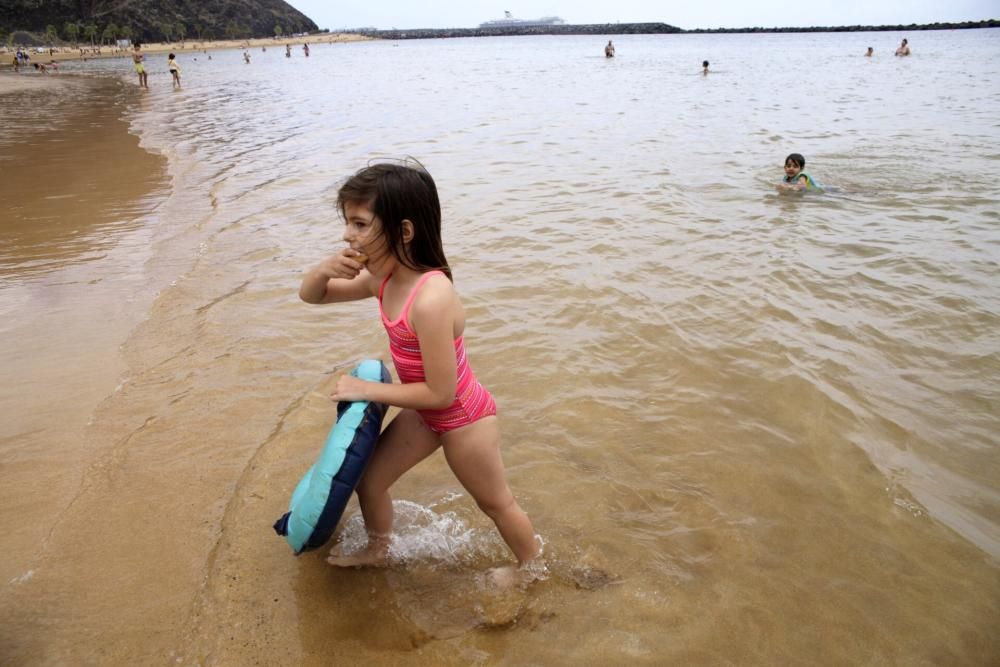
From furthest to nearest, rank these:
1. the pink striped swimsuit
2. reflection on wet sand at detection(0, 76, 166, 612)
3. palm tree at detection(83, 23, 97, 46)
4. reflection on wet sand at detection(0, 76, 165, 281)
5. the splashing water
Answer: palm tree at detection(83, 23, 97, 46), reflection on wet sand at detection(0, 76, 165, 281), reflection on wet sand at detection(0, 76, 166, 612), the splashing water, the pink striped swimsuit

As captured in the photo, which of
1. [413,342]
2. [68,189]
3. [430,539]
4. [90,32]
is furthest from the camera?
[90,32]

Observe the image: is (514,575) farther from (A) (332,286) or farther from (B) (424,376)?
(A) (332,286)

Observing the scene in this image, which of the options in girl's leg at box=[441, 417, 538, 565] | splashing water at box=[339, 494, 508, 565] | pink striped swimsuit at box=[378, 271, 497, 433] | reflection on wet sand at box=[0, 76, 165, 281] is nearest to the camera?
Answer: pink striped swimsuit at box=[378, 271, 497, 433]

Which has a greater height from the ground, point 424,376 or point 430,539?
point 424,376

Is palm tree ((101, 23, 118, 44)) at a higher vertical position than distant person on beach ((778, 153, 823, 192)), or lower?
higher

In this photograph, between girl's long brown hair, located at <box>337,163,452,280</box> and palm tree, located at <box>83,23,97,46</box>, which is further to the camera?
palm tree, located at <box>83,23,97,46</box>

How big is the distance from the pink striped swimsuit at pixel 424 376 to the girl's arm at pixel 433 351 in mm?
50

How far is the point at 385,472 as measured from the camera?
261 centimetres

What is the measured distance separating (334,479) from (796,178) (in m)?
8.57

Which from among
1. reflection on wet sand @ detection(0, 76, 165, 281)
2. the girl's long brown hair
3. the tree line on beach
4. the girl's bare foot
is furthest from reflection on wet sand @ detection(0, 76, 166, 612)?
the tree line on beach

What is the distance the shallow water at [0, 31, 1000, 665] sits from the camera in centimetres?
248

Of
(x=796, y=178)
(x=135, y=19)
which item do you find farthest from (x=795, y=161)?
(x=135, y=19)

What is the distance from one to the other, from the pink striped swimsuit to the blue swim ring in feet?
0.73

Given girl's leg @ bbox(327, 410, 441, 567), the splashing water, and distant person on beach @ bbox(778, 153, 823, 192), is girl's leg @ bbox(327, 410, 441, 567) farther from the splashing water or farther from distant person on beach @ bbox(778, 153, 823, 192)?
distant person on beach @ bbox(778, 153, 823, 192)
